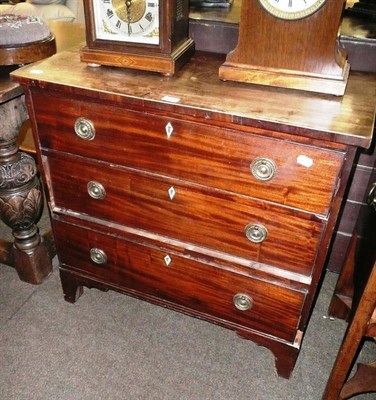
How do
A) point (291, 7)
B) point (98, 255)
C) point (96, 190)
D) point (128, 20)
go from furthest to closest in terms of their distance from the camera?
point (98, 255), point (96, 190), point (128, 20), point (291, 7)

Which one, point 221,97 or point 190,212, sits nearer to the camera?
point 221,97

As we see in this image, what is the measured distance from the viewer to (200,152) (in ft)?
3.62

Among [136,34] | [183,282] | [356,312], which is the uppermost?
[136,34]

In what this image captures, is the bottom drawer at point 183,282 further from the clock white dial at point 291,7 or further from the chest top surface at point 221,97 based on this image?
the clock white dial at point 291,7

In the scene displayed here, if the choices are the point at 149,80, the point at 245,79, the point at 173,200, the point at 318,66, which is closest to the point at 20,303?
the point at 173,200

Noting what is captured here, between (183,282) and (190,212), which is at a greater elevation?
(190,212)

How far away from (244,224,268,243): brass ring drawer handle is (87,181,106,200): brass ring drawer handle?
459 millimetres

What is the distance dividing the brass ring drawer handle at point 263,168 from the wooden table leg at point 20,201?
90 centimetres

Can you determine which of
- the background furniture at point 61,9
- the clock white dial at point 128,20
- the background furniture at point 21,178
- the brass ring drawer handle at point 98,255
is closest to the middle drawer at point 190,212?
the brass ring drawer handle at point 98,255

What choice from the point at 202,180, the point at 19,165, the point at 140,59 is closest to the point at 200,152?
the point at 202,180

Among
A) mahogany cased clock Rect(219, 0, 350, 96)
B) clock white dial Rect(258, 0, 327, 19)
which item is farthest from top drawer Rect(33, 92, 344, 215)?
clock white dial Rect(258, 0, 327, 19)

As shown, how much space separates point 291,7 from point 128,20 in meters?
0.43

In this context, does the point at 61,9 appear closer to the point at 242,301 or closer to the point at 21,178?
the point at 21,178

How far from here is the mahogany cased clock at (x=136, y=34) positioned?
1.12 metres
